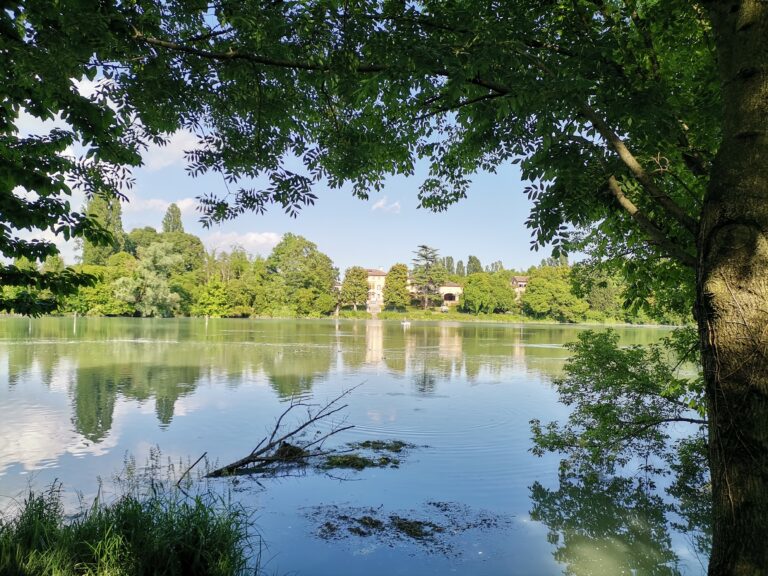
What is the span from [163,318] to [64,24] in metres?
55.0

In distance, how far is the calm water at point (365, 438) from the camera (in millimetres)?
5340

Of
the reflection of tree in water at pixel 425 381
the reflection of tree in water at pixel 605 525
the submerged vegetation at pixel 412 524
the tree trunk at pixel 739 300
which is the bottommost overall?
the reflection of tree in water at pixel 605 525

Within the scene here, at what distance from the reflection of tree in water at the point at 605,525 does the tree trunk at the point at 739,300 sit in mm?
3586

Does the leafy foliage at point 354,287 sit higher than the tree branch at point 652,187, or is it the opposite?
the leafy foliage at point 354,287

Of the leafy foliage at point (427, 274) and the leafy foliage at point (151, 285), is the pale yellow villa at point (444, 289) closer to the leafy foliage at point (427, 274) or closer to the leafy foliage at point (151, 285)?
the leafy foliage at point (427, 274)

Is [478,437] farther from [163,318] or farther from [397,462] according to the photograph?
[163,318]

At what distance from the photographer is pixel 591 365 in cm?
729

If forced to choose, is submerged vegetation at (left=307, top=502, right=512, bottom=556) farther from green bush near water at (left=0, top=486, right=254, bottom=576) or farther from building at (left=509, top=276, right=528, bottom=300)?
building at (left=509, top=276, right=528, bottom=300)

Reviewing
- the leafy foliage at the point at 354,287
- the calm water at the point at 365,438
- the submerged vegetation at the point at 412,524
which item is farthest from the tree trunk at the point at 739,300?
the leafy foliage at the point at 354,287

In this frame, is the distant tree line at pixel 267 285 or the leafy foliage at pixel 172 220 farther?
the leafy foliage at pixel 172 220

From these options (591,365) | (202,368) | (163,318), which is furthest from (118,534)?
(163,318)

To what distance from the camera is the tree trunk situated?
2023 millimetres

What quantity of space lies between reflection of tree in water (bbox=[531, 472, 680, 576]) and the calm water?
0.03m

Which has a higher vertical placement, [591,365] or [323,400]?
[591,365]
